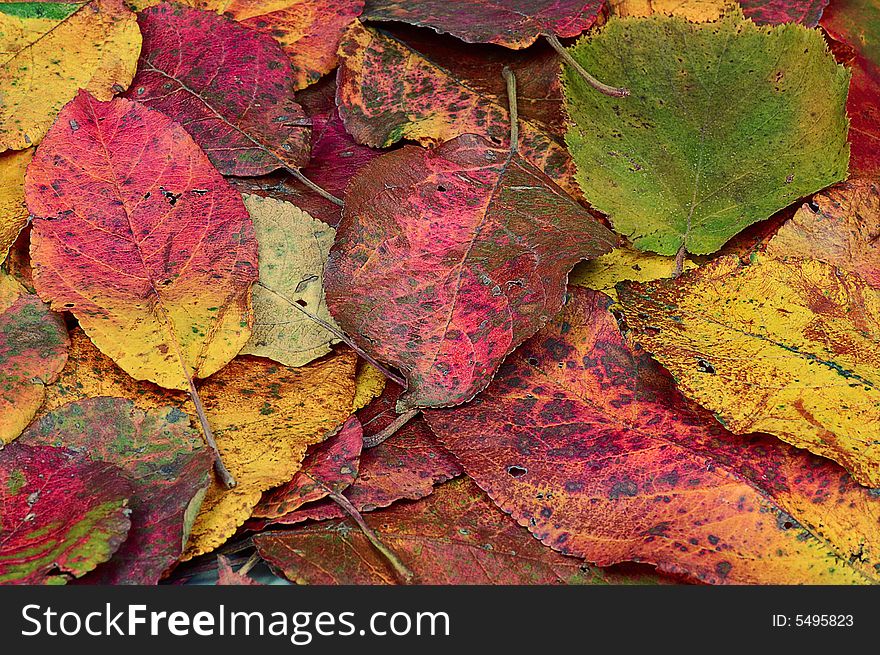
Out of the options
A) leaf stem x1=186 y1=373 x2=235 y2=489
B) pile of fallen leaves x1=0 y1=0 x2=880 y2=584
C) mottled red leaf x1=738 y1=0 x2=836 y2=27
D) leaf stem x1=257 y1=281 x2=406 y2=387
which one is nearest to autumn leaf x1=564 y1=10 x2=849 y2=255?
pile of fallen leaves x1=0 y1=0 x2=880 y2=584

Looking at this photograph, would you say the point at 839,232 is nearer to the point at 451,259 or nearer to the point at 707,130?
the point at 707,130

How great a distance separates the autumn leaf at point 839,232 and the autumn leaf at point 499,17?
9.2 inches

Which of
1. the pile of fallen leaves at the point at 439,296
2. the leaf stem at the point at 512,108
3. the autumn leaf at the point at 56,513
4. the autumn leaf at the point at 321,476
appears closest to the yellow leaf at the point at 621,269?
the pile of fallen leaves at the point at 439,296

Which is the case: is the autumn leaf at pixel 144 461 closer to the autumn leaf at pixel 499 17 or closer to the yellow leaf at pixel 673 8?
the autumn leaf at pixel 499 17

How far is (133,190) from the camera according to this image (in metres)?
0.65

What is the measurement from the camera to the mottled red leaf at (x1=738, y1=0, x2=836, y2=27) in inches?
31.7

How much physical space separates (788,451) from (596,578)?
0.50ft

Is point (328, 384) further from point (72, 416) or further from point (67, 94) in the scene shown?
point (67, 94)

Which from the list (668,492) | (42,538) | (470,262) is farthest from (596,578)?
(42,538)

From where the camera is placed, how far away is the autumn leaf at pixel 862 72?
756 millimetres

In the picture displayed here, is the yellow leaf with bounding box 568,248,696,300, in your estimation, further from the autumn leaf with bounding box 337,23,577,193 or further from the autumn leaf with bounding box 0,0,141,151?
the autumn leaf with bounding box 0,0,141,151

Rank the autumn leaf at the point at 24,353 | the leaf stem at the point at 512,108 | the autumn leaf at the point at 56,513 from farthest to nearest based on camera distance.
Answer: the leaf stem at the point at 512,108 < the autumn leaf at the point at 24,353 < the autumn leaf at the point at 56,513

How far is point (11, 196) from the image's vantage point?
2.30ft

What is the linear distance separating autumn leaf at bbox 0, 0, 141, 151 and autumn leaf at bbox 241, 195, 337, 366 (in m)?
0.17
